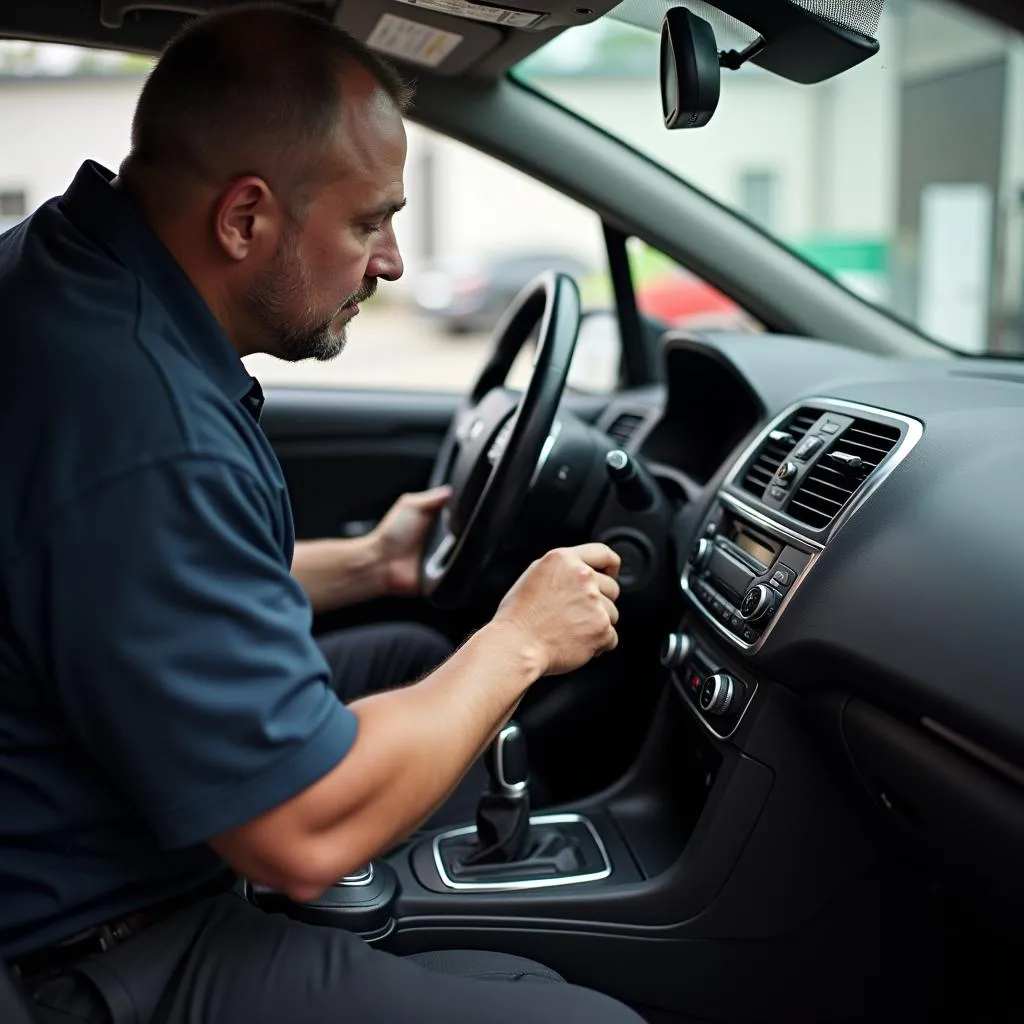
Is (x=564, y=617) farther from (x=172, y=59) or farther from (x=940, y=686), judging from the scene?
(x=172, y=59)

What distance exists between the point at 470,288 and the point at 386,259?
22.1ft

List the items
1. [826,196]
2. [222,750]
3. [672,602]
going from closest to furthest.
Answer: [222,750]
[672,602]
[826,196]

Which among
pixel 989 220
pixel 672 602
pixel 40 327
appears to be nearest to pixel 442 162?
pixel 989 220

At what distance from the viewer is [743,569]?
168 cm

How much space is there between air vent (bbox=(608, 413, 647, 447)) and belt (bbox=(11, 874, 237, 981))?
1357 millimetres

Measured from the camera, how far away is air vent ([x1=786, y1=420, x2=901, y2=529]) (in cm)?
152

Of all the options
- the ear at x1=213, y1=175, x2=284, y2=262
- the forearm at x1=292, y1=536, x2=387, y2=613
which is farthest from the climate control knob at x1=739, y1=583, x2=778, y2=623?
the ear at x1=213, y1=175, x2=284, y2=262

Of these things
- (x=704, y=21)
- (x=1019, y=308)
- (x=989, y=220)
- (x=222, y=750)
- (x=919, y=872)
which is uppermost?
(x=704, y=21)

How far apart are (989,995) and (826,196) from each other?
1282 centimetres

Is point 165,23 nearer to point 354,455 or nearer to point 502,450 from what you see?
point 502,450

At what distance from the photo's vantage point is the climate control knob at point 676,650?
1.82 metres

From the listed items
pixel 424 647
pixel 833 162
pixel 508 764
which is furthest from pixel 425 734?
pixel 833 162

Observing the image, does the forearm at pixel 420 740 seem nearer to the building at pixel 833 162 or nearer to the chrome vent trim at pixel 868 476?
the chrome vent trim at pixel 868 476

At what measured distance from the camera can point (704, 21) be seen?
1.29 metres
